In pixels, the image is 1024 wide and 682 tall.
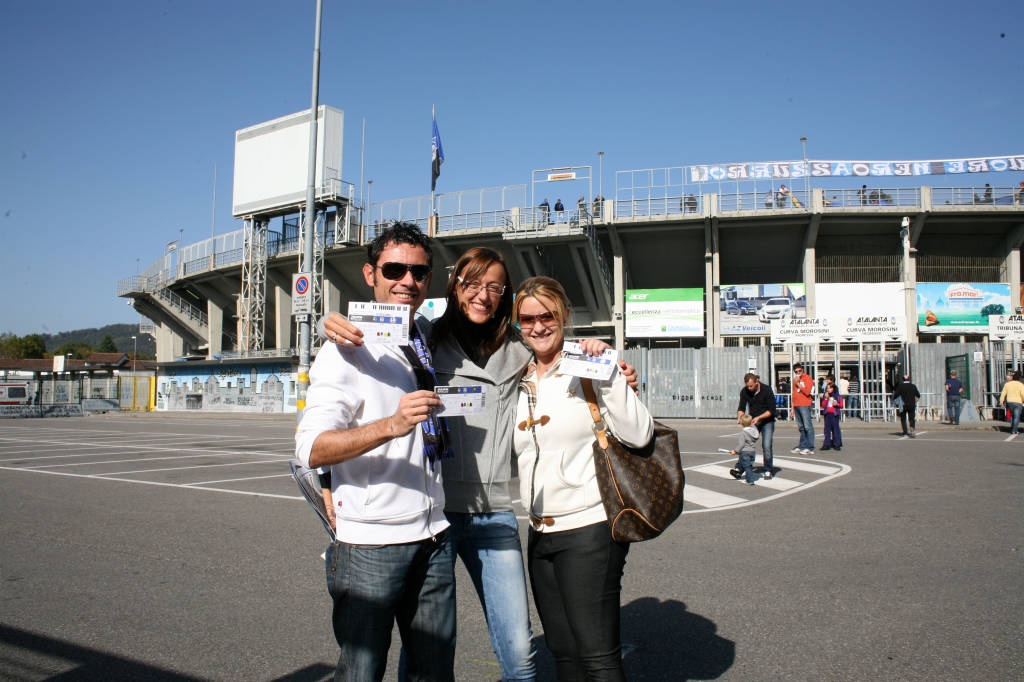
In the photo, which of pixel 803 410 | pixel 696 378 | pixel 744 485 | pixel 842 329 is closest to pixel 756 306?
pixel 696 378

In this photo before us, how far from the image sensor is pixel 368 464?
6.97 feet

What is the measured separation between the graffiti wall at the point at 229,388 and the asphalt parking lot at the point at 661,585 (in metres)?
27.5

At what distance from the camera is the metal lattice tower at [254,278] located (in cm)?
4175

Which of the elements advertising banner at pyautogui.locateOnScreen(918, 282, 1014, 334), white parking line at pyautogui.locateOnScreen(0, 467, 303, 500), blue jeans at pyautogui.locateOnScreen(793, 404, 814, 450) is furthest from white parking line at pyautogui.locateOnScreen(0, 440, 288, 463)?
advertising banner at pyautogui.locateOnScreen(918, 282, 1014, 334)

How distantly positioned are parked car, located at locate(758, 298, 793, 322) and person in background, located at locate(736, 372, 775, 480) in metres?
24.7

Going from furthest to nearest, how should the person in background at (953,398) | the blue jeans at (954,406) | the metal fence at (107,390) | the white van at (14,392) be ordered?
the metal fence at (107,390) → the white van at (14,392) → the blue jeans at (954,406) → the person in background at (953,398)

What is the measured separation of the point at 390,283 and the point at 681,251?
115 feet

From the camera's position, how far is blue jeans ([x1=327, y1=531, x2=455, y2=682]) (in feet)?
6.94

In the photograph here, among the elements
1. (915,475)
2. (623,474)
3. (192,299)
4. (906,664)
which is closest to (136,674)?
(623,474)

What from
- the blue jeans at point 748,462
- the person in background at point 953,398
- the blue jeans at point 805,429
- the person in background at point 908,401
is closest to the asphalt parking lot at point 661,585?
the blue jeans at point 748,462

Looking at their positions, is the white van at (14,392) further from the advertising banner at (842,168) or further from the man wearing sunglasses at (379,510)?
the man wearing sunglasses at (379,510)

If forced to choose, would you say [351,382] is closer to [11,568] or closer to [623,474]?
[623,474]

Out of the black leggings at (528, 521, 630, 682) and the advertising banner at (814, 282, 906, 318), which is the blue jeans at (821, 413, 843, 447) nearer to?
the black leggings at (528, 521, 630, 682)

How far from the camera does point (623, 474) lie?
96.0 inches
